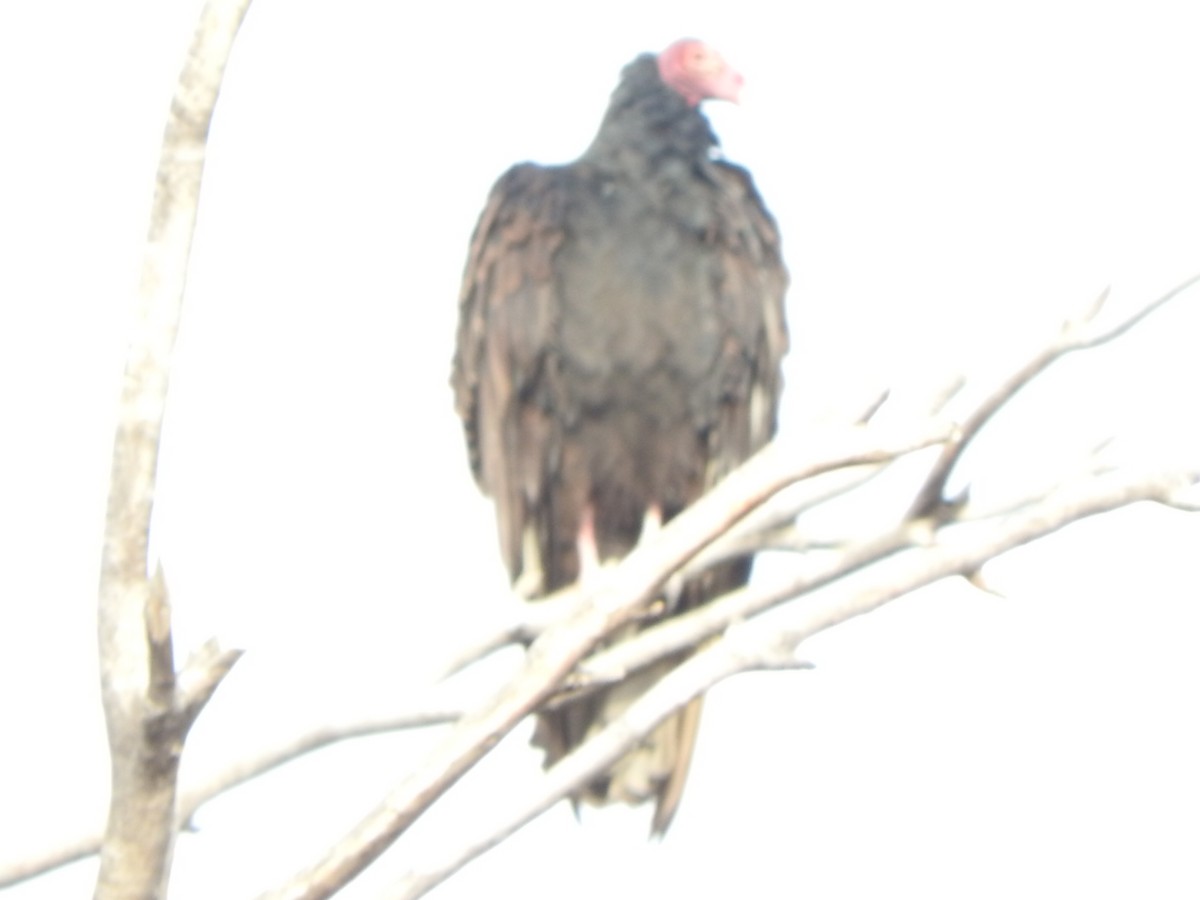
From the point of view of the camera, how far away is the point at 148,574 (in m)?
2.95

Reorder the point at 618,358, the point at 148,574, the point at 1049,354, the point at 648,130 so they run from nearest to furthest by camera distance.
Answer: the point at 148,574 → the point at 1049,354 → the point at 618,358 → the point at 648,130

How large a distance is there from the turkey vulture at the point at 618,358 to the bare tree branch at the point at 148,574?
6.96 ft

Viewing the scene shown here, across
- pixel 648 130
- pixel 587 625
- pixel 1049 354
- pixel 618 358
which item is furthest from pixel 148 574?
pixel 648 130

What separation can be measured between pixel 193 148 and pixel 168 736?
0.84 m

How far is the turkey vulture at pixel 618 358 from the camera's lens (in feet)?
17.0

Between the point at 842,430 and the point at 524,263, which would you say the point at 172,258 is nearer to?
the point at 842,430

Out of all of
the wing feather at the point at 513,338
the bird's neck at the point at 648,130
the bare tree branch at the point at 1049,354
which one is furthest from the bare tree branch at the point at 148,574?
the bird's neck at the point at 648,130

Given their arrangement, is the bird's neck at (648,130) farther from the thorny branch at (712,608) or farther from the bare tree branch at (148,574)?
the bare tree branch at (148,574)

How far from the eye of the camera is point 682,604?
18.0ft

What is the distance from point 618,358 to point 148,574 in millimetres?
2366

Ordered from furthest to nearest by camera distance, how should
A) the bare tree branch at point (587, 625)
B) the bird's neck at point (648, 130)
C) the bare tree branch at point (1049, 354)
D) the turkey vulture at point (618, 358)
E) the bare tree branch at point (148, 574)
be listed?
the bird's neck at point (648, 130)
the turkey vulture at point (618, 358)
the bare tree branch at point (1049, 354)
the bare tree branch at point (587, 625)
the bare tree branch at point (148, 574)

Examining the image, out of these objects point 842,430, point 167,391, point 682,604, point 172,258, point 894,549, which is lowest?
point 682,604

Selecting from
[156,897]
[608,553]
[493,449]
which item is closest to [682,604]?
[608,553]

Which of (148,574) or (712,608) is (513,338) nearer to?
(712,608)
